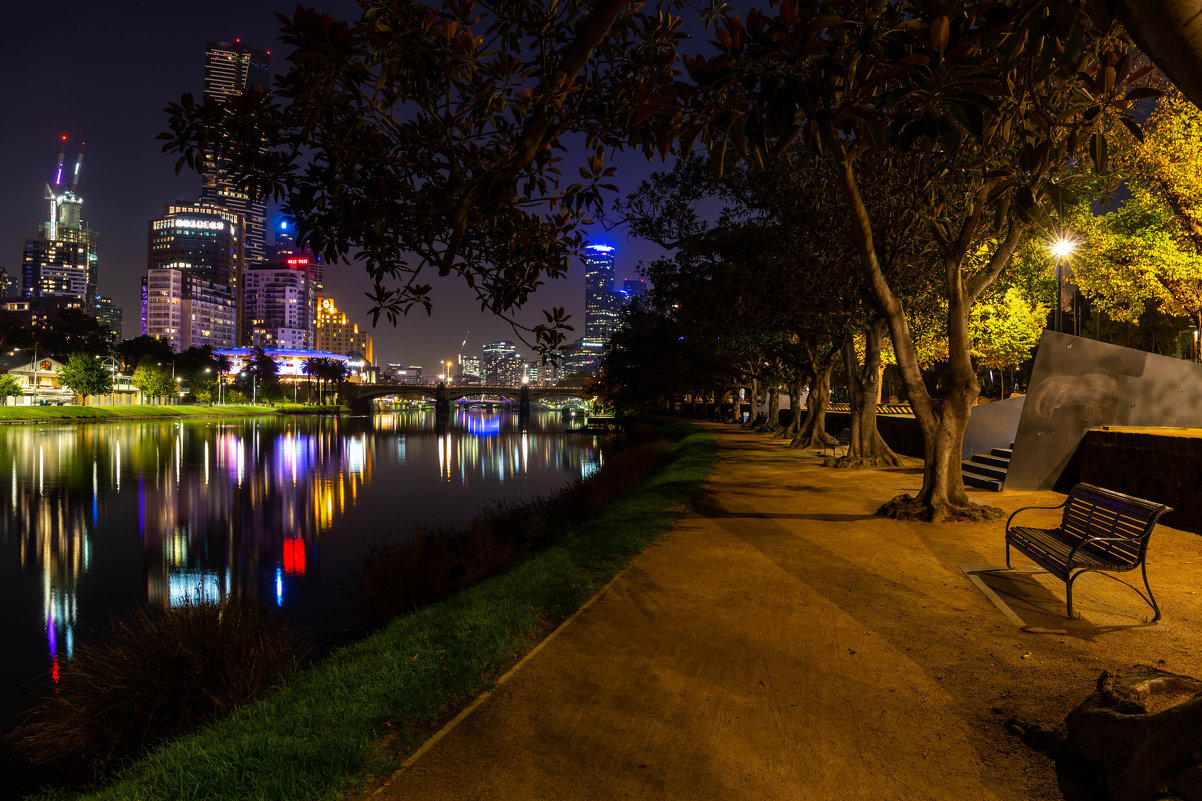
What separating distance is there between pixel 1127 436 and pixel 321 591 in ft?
46.9

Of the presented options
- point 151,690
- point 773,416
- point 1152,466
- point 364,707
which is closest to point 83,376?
point 773,416

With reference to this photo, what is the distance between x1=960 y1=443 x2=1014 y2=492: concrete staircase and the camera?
46.2 ft

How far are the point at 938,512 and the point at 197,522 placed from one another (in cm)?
1911

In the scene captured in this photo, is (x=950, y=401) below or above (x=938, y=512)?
above

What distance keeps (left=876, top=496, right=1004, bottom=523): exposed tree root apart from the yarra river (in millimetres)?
8947

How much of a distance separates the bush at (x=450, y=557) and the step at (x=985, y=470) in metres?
8.59

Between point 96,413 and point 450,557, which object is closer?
point 450,557

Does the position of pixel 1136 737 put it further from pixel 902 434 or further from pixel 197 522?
pixel 902 434

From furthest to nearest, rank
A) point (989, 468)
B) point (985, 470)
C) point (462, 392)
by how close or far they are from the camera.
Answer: point (462, 392)
point (985, 470)
point (989, 468)

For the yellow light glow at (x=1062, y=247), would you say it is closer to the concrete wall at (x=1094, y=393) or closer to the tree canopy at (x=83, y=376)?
the concrete wall at (x=1094, y=393)

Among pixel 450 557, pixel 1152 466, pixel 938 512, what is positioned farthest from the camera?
pixel 938 512

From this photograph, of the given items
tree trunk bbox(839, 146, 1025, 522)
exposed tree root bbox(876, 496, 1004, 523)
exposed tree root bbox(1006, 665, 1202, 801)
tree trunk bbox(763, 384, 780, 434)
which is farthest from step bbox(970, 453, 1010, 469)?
tree trunk bbox(763, 384, 780, 434)

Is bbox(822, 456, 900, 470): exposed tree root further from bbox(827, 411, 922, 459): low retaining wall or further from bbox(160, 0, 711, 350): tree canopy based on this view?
bbox(160, 0, 711, 350): tree canopy

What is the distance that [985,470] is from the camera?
15.3m
